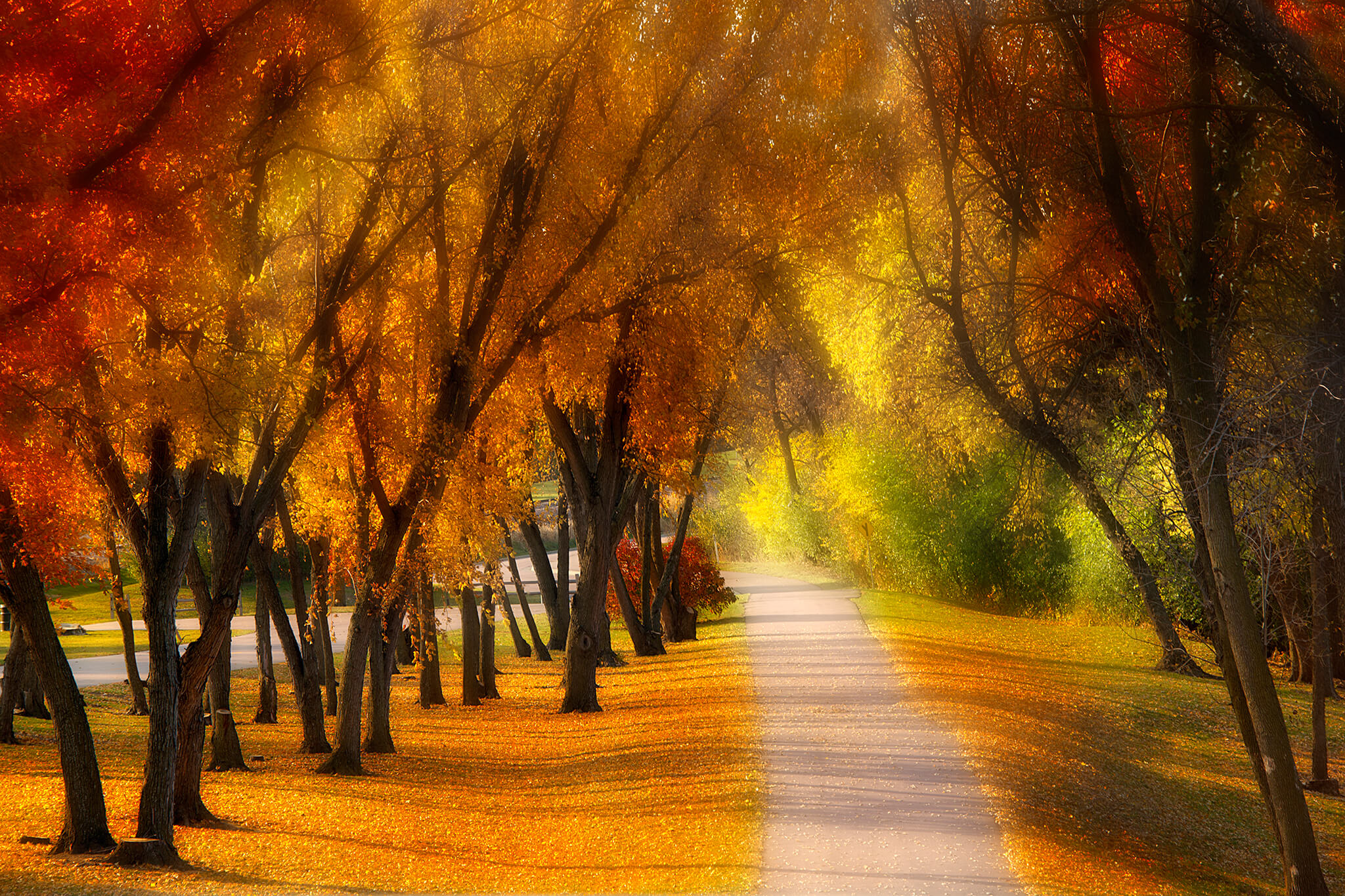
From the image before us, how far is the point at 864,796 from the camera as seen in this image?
9.82 metres

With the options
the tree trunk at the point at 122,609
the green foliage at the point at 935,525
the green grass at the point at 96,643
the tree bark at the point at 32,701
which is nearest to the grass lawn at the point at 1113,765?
the green foliage at the point at 935,525

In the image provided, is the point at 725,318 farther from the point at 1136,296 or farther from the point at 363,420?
the point at 1136,296

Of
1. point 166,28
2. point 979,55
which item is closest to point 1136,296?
point 979,55

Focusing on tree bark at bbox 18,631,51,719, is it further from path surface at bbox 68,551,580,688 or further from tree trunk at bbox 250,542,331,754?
tree trunk at bbox 250,542,331,754

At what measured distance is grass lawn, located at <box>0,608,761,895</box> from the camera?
8352 mm

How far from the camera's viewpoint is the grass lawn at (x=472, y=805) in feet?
27.4

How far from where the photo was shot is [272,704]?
59.4 ft

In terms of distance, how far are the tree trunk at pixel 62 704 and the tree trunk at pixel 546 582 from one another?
11.7 m

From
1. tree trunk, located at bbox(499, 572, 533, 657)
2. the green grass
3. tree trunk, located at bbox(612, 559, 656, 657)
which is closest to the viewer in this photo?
tree trunk, located at bbox(499, 572, 533, 657)

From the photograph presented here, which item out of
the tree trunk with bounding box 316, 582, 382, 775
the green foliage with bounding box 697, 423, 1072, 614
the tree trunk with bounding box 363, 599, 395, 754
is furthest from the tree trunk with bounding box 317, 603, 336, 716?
the green foliage with bounding box 697, 423, 1072, 614

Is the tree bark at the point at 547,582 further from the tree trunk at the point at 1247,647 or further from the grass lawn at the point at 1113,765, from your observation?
the tree trunk at the point at 1247,647

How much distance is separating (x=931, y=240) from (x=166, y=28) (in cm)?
1296

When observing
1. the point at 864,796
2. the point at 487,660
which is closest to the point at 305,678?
the point at 487,660

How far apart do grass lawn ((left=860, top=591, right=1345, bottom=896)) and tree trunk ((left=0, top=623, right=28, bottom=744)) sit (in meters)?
13.7
